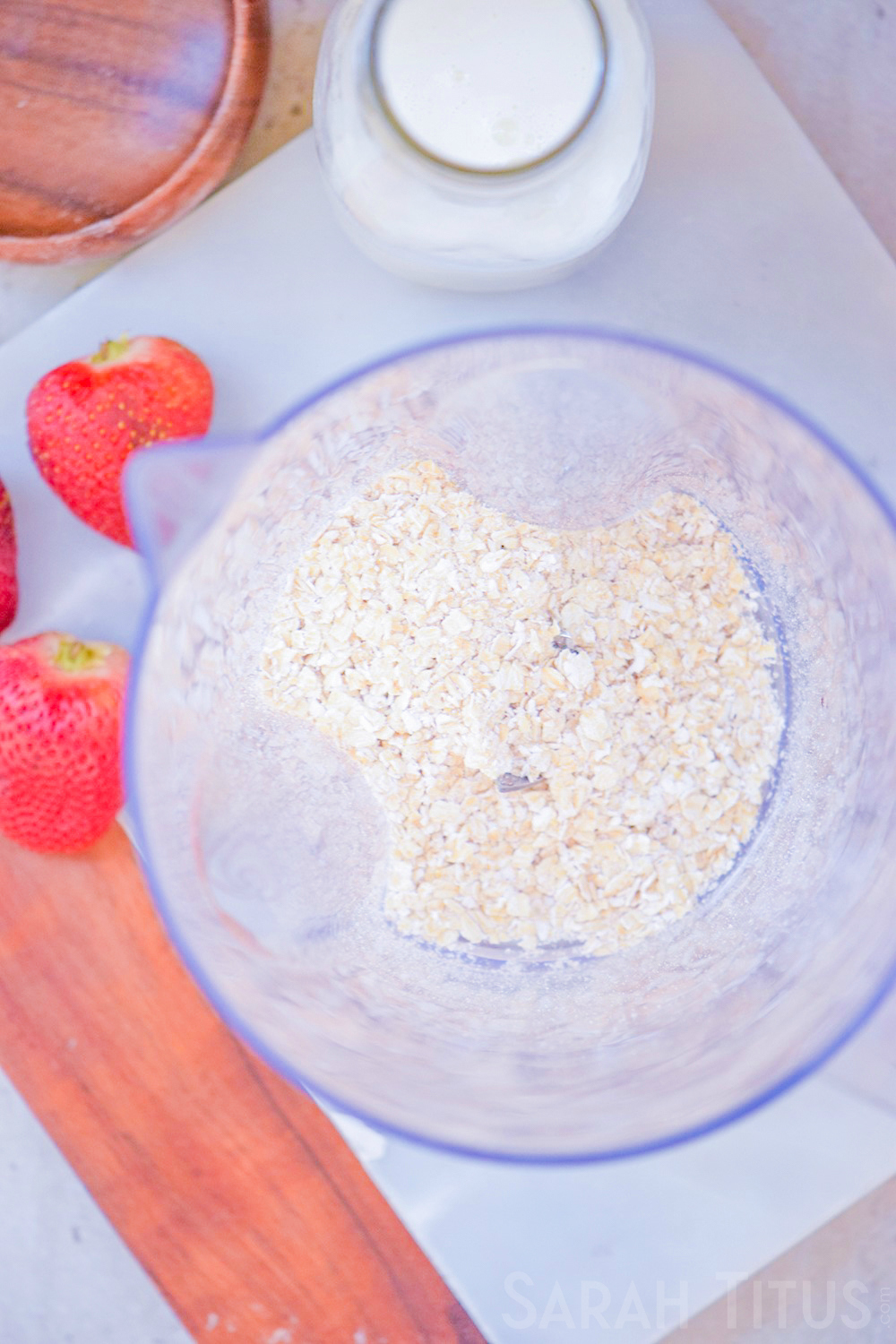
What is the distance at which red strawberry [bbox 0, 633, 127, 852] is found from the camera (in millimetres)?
513

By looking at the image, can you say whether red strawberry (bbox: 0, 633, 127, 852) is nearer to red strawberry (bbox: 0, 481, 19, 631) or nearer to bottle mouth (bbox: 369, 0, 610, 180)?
red strawberry (bbox: 0, 481, 19, 631)

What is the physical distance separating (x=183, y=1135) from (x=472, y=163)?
1.55ft

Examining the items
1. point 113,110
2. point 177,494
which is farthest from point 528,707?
point 113,110

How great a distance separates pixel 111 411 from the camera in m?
0.50

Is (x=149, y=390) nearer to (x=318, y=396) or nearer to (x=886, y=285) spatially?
(x=318, y=396)

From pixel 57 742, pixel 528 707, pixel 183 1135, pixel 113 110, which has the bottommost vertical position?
pixel 183 1135

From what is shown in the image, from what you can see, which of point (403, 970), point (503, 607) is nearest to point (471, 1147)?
point (403, 970)

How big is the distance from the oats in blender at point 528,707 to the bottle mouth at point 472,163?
127 millimetres

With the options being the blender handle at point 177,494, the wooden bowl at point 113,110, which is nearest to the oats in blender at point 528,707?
the blender handle at point 177,494

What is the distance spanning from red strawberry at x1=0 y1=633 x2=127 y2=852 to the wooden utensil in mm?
24

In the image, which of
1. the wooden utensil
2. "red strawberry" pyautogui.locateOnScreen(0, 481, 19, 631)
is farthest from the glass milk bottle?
the wooden utensil

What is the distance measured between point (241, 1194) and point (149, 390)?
1.28ft

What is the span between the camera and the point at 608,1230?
53cm

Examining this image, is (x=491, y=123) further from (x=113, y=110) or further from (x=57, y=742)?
(x=57, y=742)
